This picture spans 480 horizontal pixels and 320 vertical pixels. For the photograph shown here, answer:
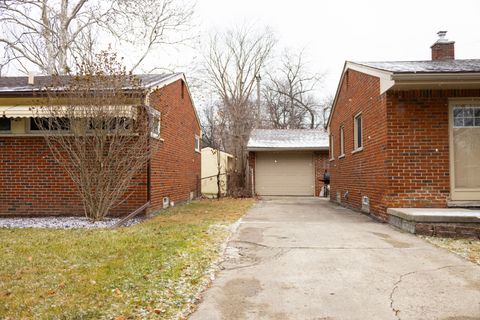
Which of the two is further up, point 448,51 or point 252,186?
point 448,51

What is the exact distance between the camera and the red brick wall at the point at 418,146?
8586 mm

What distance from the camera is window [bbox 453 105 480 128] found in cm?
871

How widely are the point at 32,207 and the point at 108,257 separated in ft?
19.4

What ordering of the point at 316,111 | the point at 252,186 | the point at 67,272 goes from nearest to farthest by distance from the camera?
the point at 67,272 < the point at 252,186 < the point at 316,111

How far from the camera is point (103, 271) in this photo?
15.4 ft

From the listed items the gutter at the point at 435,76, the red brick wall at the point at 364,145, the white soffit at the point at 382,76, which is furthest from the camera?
the red brick wall at the point at 364,145

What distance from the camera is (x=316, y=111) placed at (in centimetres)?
4447

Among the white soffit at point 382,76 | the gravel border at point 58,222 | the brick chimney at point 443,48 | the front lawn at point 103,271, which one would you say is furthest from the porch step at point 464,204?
the gravel border at point 58,222

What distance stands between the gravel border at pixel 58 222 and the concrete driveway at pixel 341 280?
11.1 ft

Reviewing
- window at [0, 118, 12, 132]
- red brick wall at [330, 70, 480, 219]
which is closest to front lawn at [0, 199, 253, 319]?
window at [0, 118, 12, 132]

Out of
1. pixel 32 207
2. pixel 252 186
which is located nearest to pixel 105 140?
pixel 32 207

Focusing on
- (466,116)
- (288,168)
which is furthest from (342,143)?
(288,168)

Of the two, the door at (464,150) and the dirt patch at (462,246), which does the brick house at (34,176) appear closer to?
the dirt patch at (462,246)

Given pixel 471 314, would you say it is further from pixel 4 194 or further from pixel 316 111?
pixel 316 111
